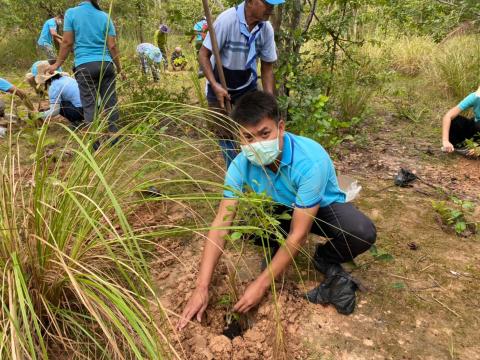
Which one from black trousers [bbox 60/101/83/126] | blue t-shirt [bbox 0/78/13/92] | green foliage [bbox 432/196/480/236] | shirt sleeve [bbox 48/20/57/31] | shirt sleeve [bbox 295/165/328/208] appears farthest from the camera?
shirt sleeve [bbox 48/20/57/31]

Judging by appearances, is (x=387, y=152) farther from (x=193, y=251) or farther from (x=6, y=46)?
(x=6, y=46)

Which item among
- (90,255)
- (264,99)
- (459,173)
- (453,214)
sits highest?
(264,99)

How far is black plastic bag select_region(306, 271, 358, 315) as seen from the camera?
5.65 ft

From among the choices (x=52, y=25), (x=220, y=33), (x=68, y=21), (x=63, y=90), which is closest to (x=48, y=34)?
→ (x=52, y=25)

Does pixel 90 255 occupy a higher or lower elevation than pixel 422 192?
higher

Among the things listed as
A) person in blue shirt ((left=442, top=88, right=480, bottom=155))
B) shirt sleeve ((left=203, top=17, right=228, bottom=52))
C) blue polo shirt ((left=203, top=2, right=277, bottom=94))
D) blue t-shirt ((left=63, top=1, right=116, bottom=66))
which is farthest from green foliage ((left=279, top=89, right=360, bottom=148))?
blue t-shirt ((left=63, top=1, right=116, bottom=66))

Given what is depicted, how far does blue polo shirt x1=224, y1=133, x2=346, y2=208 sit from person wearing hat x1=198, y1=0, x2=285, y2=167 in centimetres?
56

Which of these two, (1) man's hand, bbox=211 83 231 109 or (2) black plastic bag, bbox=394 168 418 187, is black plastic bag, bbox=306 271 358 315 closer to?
(1) man's hand, bbox=211 83 231 109

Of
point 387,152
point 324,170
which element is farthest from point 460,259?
point 387,152

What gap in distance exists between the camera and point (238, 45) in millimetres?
2568

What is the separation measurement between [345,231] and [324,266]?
0.27m

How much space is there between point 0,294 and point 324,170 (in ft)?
4.18

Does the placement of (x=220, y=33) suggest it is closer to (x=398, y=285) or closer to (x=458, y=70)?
(x=398, y=285)

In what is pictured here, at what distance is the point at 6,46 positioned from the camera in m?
8.40
